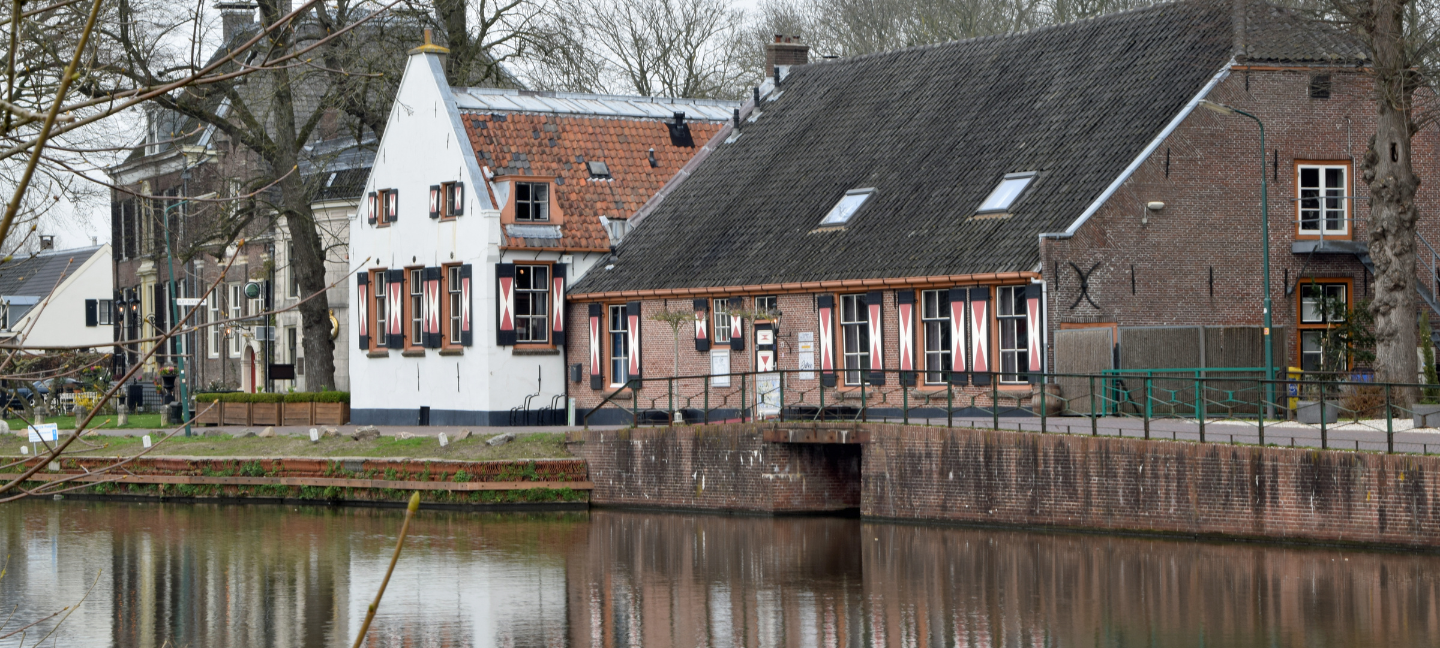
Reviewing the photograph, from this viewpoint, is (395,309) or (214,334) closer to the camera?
(395,309)

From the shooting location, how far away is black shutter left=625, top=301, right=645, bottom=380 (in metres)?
33.2

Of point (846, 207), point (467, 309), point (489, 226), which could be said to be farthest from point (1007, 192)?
point (467, 309)

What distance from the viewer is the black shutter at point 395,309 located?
36.4m

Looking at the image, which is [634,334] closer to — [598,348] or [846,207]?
[598,348]

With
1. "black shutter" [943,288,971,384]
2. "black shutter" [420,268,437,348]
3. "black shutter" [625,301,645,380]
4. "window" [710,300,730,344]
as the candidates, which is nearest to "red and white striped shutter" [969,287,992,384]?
"black shutter" [943,288,971,384]

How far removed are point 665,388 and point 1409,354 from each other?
12.5 m

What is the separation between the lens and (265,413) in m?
37.8

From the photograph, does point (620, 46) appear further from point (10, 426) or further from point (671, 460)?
point (671, 460)

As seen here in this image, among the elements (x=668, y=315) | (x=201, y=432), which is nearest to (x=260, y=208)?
(x=201, y=432)

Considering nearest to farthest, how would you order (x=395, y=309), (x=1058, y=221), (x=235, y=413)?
(x=1058, y=221) < (x=395, y=309) < (x=235, y=413)

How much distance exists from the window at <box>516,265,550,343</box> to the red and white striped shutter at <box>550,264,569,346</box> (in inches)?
4.0

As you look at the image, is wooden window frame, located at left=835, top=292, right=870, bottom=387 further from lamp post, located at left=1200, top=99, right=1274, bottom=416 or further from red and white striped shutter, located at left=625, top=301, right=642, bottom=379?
lamp post, located at left=1200, top=99, right=1274, bottom=416

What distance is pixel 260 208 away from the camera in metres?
37.1

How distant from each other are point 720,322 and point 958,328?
5.55m
